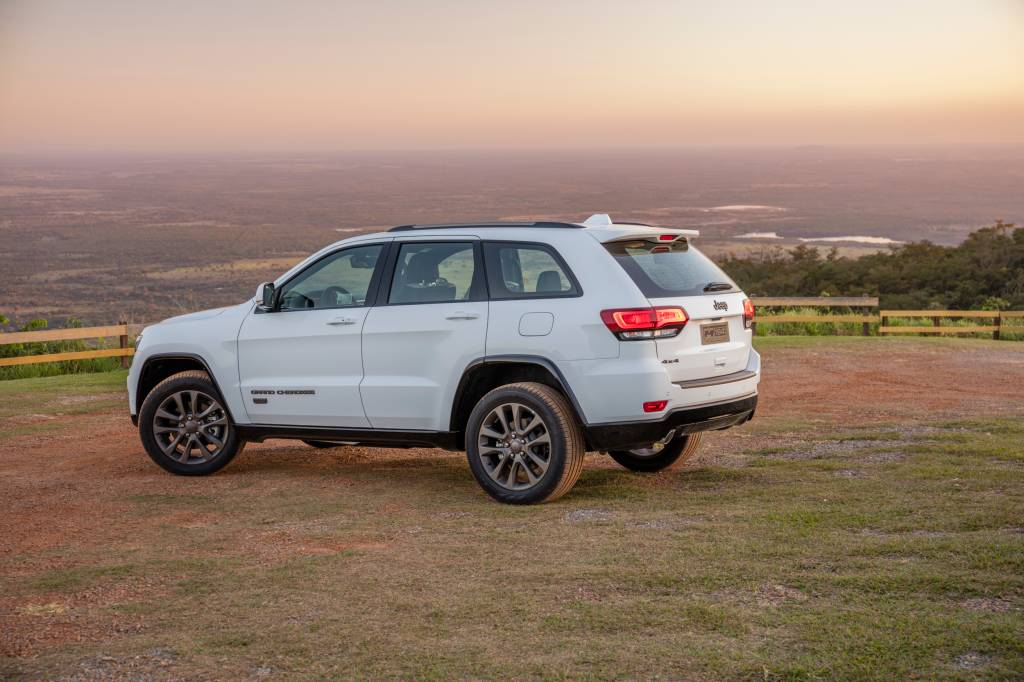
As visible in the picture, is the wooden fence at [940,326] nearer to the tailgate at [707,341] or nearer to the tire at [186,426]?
the tailgate at [707,341]

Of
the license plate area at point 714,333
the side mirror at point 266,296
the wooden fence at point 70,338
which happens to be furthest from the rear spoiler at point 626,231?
the wooden fence at point 70,338

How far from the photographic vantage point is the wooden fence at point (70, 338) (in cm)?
1855

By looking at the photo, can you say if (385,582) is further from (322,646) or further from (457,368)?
(457,368)

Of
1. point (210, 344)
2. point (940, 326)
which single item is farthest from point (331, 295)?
point (940, 326)

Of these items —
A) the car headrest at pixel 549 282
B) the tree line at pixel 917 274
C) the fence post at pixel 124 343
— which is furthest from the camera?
the tree line at pixel 917 274

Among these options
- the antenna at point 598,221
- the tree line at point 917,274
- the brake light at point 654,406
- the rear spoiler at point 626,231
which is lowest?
the tree line at point 917,274

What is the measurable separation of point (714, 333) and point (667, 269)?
545 mm

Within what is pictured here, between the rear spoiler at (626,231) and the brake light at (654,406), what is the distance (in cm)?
116

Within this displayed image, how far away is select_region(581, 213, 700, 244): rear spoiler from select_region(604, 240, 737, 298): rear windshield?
2.0 inches

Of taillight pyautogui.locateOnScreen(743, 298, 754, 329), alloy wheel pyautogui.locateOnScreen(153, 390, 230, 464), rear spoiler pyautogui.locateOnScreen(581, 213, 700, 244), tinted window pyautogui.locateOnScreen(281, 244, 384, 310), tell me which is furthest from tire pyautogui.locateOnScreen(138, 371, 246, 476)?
taillight pyautogui.locateOnScreen(743, 298, 754, 329)

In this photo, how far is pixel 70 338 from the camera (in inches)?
738

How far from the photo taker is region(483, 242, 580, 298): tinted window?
793cm

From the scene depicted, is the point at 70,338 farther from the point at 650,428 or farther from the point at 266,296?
the point at 650,428

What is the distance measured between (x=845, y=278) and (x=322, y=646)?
55945 millimetres
